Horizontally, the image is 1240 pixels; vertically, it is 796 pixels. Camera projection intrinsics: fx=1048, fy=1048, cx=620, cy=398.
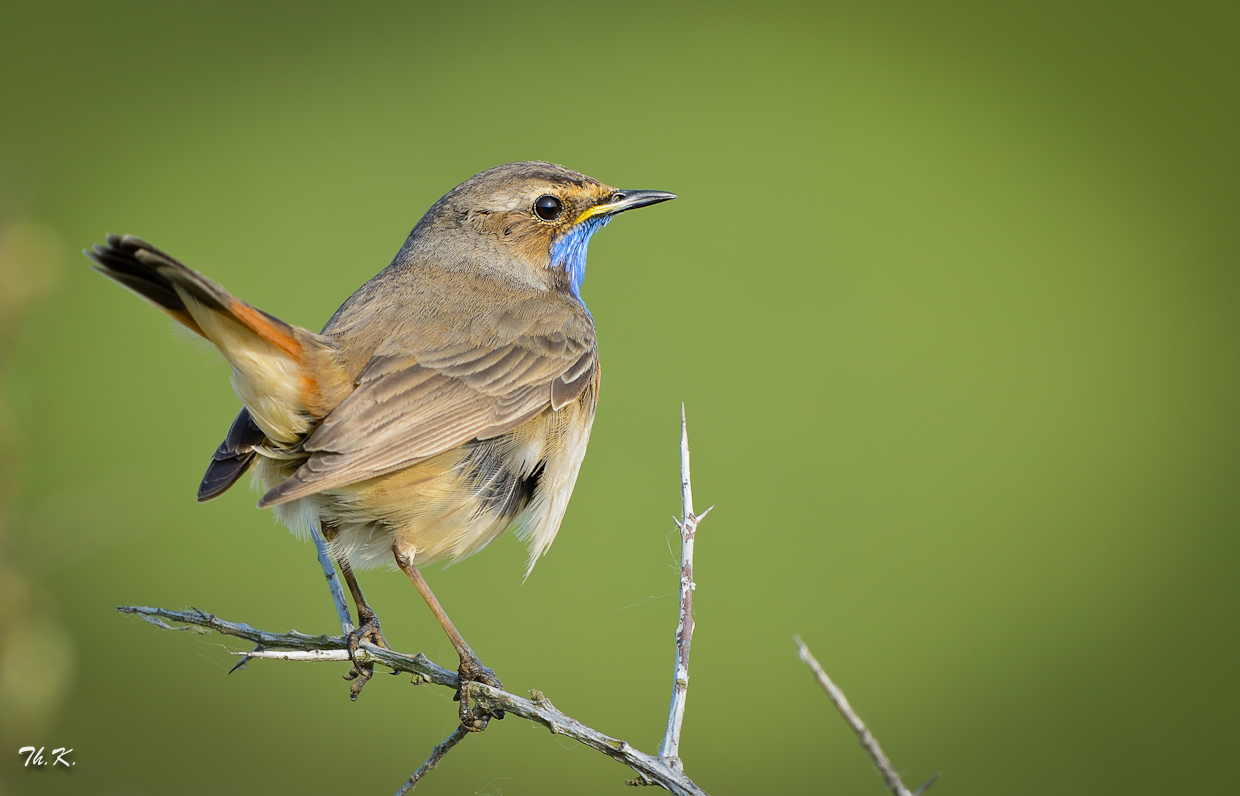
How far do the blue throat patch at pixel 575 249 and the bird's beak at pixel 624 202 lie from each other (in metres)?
0.04

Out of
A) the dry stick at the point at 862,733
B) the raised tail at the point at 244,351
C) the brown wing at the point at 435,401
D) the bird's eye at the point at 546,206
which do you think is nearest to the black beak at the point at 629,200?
the bird's eye at the point at 546,206

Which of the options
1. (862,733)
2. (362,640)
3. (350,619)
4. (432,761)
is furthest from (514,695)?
(862,733)

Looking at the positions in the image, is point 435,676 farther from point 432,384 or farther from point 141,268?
point 141,268

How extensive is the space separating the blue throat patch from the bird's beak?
0.04m

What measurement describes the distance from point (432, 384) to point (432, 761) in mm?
1248

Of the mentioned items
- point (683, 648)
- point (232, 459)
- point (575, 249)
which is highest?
point (575, 249)

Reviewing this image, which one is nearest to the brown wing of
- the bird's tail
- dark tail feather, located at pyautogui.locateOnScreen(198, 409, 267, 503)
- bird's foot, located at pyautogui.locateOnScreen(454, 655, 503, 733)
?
the bird's tail

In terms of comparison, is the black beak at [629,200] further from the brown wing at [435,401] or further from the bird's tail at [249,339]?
the bird's tail at [249,339]

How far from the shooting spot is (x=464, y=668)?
137 inches

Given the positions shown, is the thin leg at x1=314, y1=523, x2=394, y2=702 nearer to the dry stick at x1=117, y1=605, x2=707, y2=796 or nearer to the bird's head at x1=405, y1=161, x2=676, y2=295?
the dry stick at x1=117, y1=605, x2=707, y2=796

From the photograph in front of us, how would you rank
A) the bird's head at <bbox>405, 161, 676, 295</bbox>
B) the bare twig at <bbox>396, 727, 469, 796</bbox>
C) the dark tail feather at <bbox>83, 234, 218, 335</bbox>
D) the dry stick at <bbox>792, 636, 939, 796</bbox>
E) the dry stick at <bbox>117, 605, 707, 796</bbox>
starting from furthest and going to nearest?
the bird's head at <bbox>405, 161, 676, 295</bbox>
the dark tail feather at <bbox>83, 234, 218, 335</bbox>
the bare twig at <bbox>396, 727, 469, 796</bbox>
the dry stick at <bbox>117, 605, 707, 796</bbox>
the dry stick at <bbox>792, 636, 939, 796</bbox>

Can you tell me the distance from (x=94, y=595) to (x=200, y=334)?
268 inches

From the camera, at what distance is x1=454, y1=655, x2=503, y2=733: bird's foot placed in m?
3.35

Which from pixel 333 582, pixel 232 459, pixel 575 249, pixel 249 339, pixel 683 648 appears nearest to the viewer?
pixel 683 648
